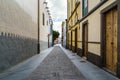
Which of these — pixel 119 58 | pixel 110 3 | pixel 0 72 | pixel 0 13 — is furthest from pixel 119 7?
pixel 0 72

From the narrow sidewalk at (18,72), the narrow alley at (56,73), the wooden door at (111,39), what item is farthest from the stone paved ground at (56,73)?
the wooden door at (111,39)

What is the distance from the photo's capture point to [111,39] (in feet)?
26.7

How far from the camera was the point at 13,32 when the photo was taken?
32.6 feet

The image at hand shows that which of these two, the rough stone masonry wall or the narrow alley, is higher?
the rough stone masonry wall

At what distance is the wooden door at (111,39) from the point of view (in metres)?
7.64

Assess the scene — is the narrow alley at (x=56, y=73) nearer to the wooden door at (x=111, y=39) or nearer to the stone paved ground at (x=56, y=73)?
the stone paved ground at (x=56, y=73)

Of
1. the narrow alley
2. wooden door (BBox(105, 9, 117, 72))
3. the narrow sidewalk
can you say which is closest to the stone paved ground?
the narrow alley

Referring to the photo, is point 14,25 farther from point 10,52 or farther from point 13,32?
point 10,52

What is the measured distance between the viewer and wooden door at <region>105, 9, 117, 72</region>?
7641mm

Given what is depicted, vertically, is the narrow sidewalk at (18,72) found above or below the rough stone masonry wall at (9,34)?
below

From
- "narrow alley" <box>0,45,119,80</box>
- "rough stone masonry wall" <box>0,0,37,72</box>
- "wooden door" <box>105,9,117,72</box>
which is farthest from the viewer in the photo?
"rough stone masonry wall" <box>0,0,37,72</box>

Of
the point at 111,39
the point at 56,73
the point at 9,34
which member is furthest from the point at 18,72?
the point at 111,39

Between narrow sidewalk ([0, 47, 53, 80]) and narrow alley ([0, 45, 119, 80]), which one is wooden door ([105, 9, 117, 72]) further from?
narrow sidewalk ([0, 47, 53, 80])

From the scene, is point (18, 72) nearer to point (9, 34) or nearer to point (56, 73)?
point (56, 73)
